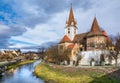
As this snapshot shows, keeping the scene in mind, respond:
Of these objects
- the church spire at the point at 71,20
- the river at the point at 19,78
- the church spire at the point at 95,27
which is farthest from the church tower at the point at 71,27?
the river at the point at 19,78

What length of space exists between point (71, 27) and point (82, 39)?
52.2ft

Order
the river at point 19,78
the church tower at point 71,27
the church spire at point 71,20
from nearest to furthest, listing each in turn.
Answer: the river at point 19,78 < the church tower at point 71,27 < the church spire at point 71,20

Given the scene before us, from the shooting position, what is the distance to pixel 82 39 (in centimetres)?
9675

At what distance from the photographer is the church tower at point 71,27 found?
108688 millimetres

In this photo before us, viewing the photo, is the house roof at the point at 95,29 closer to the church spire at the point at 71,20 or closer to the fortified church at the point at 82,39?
the fortified church at the point at 82,39

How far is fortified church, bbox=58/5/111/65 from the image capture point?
8425 cm

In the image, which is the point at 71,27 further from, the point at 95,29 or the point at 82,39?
the point at 95,29

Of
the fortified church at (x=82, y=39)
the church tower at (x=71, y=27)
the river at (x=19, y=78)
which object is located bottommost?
the river at (x=19, y=78)

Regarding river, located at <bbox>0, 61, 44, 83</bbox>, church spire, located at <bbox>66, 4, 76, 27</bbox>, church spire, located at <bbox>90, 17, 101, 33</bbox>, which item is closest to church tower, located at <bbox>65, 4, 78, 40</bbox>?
church spire, located at <bbox>66, 4, 76, 27</bbox>

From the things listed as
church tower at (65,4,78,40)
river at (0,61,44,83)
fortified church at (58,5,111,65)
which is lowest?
river at (0,61,44,83)

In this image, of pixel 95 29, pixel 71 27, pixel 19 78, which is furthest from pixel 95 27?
pixel 19 78

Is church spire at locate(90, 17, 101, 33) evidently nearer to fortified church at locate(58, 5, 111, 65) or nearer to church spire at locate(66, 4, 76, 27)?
fortified church at locate(58, 5, 111, 65)

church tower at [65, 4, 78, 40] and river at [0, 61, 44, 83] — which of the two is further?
church tower at [65, 4, 78, 40]

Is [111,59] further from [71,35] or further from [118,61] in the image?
[71,35]
